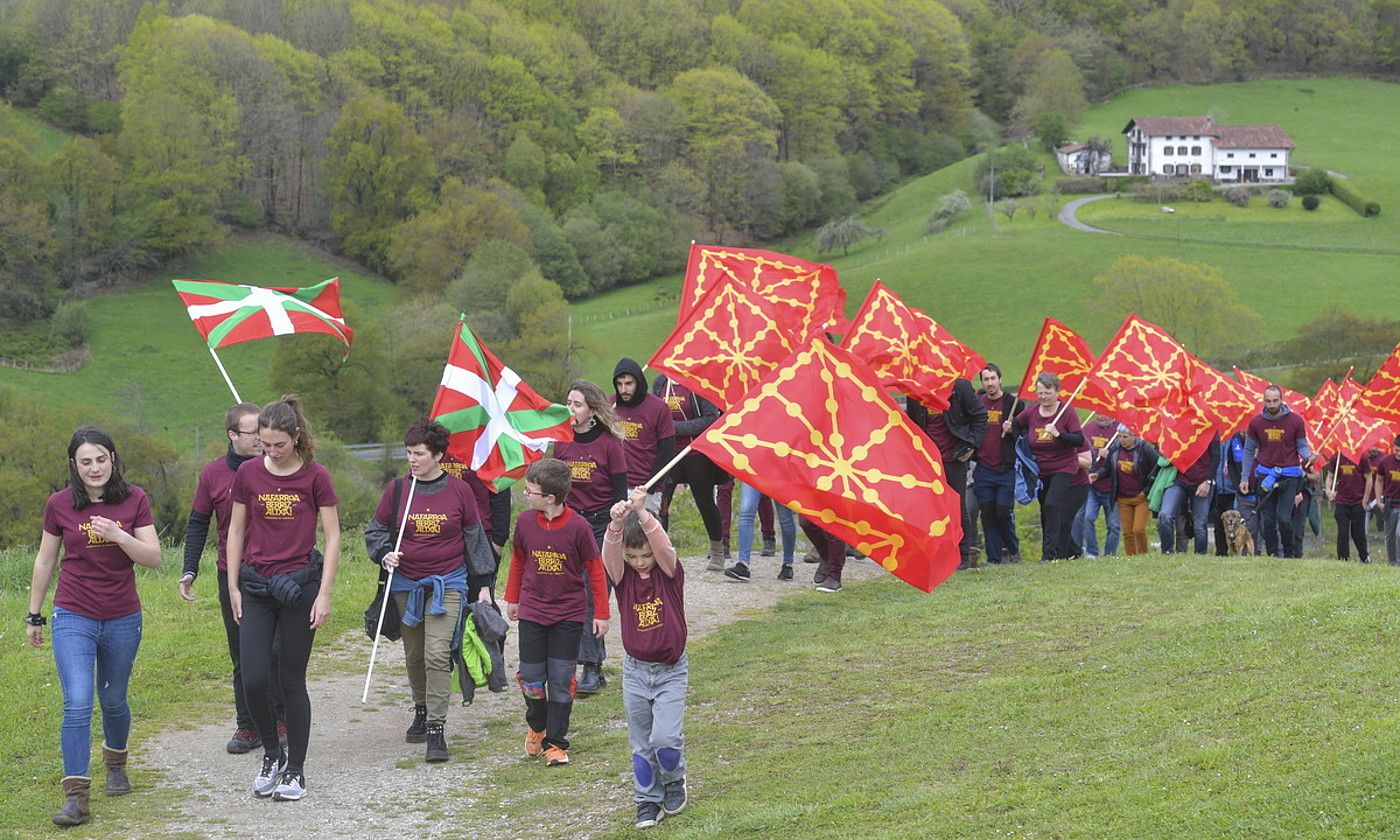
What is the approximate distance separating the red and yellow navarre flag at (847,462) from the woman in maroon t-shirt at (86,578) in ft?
11.9

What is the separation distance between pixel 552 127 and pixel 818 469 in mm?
124833

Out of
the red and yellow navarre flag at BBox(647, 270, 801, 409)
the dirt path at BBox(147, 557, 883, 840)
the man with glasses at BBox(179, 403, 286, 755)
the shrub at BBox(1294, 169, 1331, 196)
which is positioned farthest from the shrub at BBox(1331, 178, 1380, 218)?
the man with glasses at BBox(179, 403, 286, 755)

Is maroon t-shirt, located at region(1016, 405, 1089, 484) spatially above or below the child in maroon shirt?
below

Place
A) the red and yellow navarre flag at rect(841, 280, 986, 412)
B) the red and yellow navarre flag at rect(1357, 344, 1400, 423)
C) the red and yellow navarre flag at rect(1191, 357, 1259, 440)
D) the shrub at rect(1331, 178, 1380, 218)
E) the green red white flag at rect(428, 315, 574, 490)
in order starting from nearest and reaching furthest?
1. the green red white flag at rect(428, 315, 574, 490)
2. the red and yellow navarre flag at rect(841, 280, 986, 412)
3. the red and yellow navarre flag at rect(1191, 357, 1259, 440)
4. the red and yellow navarre flag at rect(1357, 344, 1400, 423)
5. the shrub at rect(1331, 178, 1380, 218)

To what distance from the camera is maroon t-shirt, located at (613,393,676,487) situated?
47.3 feet

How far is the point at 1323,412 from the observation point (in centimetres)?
2445

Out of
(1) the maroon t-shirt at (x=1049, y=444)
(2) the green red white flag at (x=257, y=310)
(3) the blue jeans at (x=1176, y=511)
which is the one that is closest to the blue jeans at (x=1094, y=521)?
(3) the blue jeans at (x=1176, y=511)

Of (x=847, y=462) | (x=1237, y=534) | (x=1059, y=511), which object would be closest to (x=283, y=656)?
(x=847, y=462)

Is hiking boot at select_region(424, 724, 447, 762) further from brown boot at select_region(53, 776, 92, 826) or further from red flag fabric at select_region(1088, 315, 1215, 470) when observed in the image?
red flag fabric at select_region(1088, 315, 1215, 470)

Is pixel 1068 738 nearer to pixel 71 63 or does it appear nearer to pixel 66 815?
pixel 66 815

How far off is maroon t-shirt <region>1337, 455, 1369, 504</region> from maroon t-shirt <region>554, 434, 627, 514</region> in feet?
44.3

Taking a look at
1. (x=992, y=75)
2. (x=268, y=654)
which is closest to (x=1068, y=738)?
(x=268, y=654)

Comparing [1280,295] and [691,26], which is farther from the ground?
[691,26]

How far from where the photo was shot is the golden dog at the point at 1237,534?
20.4 metres
